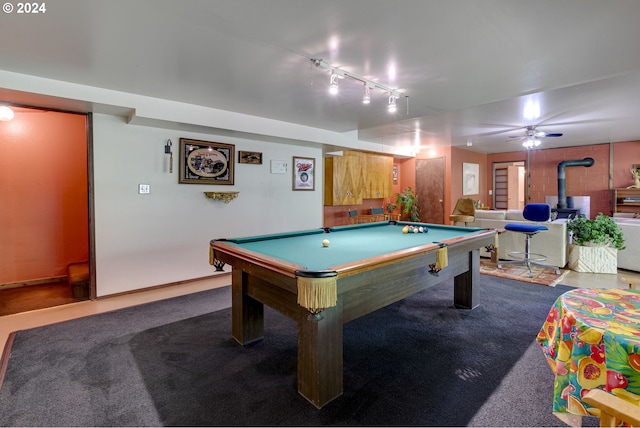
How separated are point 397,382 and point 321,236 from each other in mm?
1515

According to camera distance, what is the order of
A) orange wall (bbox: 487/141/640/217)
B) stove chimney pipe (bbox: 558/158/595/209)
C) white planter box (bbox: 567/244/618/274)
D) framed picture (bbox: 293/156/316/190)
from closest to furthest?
white planter box (bbox: 567/244/618/274) → framed picture (bbox: 293/156/316/190) → orange wall (bbox: 487/141/640/217) → stove chimney pipe (bbox: 558/158/595/209)

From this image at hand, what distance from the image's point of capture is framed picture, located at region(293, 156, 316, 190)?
534 cm

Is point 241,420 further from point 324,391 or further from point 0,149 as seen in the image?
point 0,149

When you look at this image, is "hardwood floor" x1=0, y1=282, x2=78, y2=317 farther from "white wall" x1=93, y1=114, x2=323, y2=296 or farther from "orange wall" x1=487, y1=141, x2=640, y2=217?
"orange wall" x1=487, y1=141, x2=640, y2=217

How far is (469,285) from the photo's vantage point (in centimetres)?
321

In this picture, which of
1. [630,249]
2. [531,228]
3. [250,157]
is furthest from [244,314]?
[630,249]

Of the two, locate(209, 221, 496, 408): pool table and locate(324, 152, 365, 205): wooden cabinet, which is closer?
locate(209, 221, 496, 408): pool table

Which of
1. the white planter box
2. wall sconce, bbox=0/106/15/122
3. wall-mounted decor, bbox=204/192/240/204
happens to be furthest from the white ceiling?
the white planter box

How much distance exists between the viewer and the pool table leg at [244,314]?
8.13 ft

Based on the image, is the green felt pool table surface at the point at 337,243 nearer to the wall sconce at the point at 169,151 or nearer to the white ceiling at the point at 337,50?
the white ceiling at the point at 337,50

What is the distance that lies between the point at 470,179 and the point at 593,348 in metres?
7.90

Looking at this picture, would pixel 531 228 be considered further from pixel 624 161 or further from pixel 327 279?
pixel 624 161

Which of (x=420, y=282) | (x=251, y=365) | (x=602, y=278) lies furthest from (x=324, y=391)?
(x=602, y=278)

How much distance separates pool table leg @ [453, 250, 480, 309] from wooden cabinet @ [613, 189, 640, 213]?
246 inches
